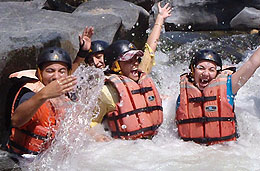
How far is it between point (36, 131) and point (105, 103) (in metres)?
0.92

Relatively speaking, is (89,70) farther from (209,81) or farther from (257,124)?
(257,124)

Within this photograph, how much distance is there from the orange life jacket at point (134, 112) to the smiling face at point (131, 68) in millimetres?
98

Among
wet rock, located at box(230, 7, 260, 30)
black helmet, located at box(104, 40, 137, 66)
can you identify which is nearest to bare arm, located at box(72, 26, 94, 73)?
black helmet, located at box(104, 40, 137, 66)

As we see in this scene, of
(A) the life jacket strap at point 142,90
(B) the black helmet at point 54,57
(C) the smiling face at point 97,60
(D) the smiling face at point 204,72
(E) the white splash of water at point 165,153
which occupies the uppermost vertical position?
(B) the black helmet at point 54,57

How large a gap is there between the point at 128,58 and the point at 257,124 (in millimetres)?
1845

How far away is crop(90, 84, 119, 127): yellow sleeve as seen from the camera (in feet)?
14.4

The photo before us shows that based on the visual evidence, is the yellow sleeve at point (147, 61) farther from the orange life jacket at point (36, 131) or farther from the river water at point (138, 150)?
the orange life jacket at point (36, 131)

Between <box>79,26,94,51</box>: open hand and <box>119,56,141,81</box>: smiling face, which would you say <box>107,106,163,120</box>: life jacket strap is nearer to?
<box>119,56,141,81</box>: smiling face

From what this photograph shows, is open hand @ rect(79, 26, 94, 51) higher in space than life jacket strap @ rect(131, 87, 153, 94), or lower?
higher

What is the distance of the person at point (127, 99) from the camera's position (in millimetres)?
4410

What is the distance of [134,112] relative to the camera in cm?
445

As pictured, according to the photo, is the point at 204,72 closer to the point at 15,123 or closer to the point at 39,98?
the point at 39,98

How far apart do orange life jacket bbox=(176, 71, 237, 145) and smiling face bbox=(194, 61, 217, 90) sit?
0.07m

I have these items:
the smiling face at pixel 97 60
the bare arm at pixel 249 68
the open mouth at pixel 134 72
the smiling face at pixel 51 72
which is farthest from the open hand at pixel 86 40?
the bare arm at pixel 249 68
